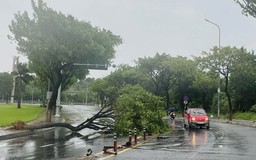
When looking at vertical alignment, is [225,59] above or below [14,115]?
above

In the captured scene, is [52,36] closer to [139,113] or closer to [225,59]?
[139,113]

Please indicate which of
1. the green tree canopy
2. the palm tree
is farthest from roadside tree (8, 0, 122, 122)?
the palm tree

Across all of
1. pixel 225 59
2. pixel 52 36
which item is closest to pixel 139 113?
pixel 52 36

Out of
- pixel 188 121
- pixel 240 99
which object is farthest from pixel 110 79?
pixel 188 121

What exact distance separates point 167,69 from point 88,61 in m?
23.8

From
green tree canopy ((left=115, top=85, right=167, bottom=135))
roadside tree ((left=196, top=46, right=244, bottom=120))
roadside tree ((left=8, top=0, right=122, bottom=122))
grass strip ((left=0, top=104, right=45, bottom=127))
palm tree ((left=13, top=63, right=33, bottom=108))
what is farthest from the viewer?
palm tree ((left=13, top=63, right=33, bottom=108))

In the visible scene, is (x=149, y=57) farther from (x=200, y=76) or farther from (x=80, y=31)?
(x=80, y=31)

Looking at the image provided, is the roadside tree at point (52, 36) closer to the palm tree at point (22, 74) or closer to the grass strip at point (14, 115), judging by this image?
the grass strip at point (14, 115)

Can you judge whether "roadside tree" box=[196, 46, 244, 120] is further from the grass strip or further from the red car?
the grass strip

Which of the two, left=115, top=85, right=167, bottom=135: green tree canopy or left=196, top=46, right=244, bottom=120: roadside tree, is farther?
left=196, top=46, right=244, bottom=120: roadside tree

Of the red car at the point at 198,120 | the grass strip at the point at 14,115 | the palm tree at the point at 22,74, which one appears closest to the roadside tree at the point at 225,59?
the red car at the point at 198,120

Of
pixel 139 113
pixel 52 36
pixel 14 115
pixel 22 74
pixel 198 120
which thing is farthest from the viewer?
pixel 22 74

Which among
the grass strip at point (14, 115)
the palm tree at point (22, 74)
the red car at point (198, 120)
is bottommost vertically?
the grass strip at point (14, 115)

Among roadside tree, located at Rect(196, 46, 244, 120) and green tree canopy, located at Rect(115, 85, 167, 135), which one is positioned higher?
roadside tree, located at Rect(196, 46, 244, 120)
